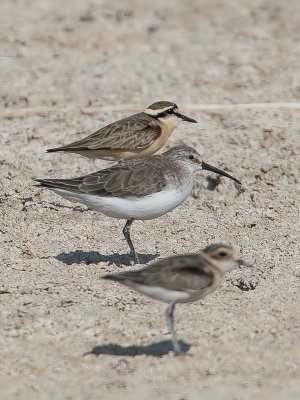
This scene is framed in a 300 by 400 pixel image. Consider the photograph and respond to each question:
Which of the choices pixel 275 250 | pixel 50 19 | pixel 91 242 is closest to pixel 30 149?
pixel 91 242

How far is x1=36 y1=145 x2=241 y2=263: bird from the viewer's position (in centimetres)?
905

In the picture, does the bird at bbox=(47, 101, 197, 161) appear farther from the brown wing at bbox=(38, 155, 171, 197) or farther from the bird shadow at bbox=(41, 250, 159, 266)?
the bird shadow at bbox=(41, 250, 159, 266)

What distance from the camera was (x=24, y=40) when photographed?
17.2m

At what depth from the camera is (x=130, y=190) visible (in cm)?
915

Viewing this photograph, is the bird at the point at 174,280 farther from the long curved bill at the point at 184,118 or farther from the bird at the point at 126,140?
the long curved bill at the point at 184,118

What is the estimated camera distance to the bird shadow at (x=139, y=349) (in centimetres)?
727

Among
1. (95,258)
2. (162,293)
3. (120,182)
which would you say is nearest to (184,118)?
(120,182)

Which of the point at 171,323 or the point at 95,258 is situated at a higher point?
the point at 171,323

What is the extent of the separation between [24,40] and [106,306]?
10414 mm

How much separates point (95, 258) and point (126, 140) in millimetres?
2284

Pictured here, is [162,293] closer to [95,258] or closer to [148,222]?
[95,258]

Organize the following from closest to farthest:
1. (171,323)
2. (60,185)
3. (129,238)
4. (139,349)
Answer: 1. (171,323)
2. (139,349)
3. (60,185)
4. (129,238)

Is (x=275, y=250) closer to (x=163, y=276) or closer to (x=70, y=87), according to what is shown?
(x=163, y=276)

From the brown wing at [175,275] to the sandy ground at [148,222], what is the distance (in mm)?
710
